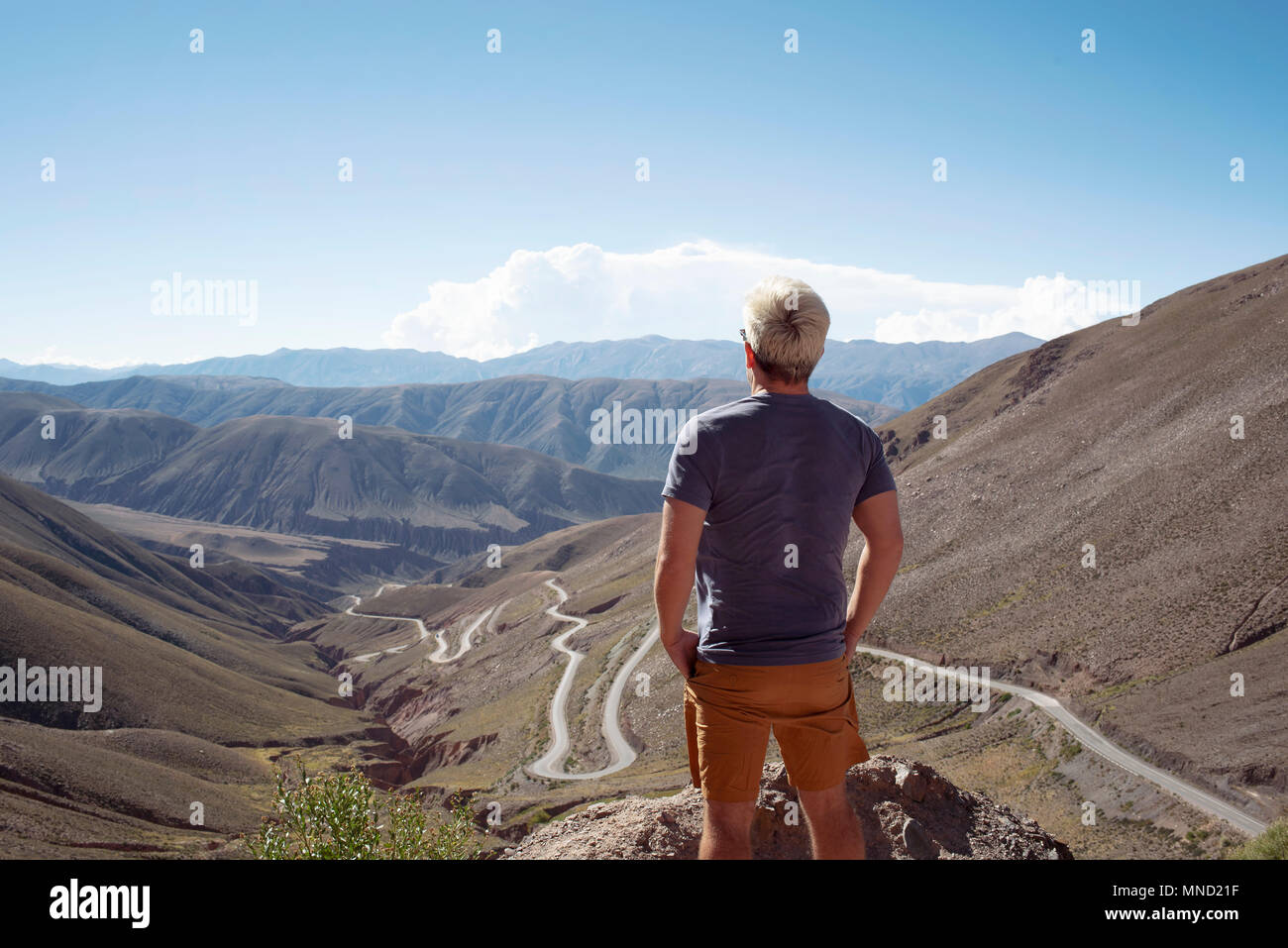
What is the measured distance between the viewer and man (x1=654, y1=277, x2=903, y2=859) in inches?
186

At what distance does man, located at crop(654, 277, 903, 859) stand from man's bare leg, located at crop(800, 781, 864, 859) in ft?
0.04

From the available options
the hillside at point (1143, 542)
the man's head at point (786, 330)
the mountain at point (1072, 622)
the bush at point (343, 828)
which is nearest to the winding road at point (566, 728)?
the mountain at point (1072, 622)

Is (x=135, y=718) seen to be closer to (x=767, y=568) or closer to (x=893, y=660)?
(x=893, y=660)

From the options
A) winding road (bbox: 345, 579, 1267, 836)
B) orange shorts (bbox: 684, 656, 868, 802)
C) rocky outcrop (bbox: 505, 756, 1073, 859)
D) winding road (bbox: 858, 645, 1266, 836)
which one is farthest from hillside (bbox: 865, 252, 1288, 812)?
orange shorts (bbox: 684, 656, 868, 802)

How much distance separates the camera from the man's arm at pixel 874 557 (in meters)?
5.22

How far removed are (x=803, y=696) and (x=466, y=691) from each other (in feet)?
313

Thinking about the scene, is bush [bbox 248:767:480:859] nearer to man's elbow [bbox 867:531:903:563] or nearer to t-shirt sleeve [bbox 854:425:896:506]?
man's elbow [bbox 867:531:903:563]

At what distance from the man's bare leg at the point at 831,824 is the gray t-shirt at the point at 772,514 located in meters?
0.92

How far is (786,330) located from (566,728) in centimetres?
6572

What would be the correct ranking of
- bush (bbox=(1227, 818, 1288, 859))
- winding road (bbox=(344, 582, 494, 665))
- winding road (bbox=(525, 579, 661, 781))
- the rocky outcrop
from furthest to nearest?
winding road (bbox=(344, 582, 494, 665)) < winding road (bbox=(525, 579, 661, 781)) < bush (bbox=(1227, 818, 1288, 859)) < the rocky outcrop

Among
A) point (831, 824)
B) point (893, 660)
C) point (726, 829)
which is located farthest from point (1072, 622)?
point (726, 829)

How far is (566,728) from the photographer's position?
218ft

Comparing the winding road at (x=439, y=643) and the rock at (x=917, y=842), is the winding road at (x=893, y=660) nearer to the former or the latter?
the winding road at (x=439, y=643)
